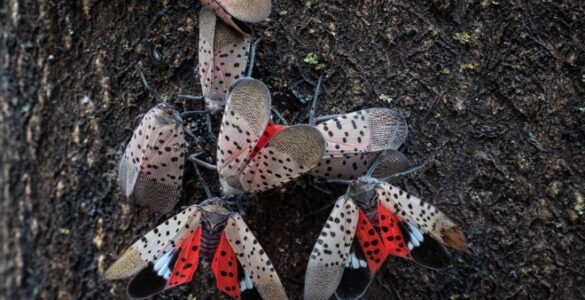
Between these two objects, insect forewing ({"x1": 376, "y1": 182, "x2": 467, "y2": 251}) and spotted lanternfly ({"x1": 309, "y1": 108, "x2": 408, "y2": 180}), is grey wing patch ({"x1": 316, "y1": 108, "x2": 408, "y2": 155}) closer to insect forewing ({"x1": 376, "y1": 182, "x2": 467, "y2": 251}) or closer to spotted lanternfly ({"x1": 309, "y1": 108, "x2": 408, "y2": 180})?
spotted lanternfly ({"x1": 309, "y1": 108, "x2": 408, "y2": 180})

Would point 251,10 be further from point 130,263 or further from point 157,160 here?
point 130,263

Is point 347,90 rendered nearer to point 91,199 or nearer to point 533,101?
point 533,101

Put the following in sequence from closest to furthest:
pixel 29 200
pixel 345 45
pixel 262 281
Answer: pixel 262 281 < pixel 345 45 < pixel 29 200

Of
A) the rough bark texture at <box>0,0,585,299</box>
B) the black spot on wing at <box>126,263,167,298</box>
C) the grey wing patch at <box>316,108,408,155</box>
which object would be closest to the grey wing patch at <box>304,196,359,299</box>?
the rough bark texture at <box>0,0,585,299</box>

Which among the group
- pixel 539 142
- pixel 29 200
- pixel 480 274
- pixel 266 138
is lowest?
pixel 29 200

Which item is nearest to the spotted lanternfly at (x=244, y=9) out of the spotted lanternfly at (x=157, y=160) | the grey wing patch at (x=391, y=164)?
the spotted lanternfly at (x=157, y=160)

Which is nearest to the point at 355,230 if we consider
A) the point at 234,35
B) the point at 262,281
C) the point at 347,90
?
the point at 262,281

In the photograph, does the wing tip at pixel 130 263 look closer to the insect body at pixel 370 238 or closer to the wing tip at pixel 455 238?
the insect body at pixel 370 238

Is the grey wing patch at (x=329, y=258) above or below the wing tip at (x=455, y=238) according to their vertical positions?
below
